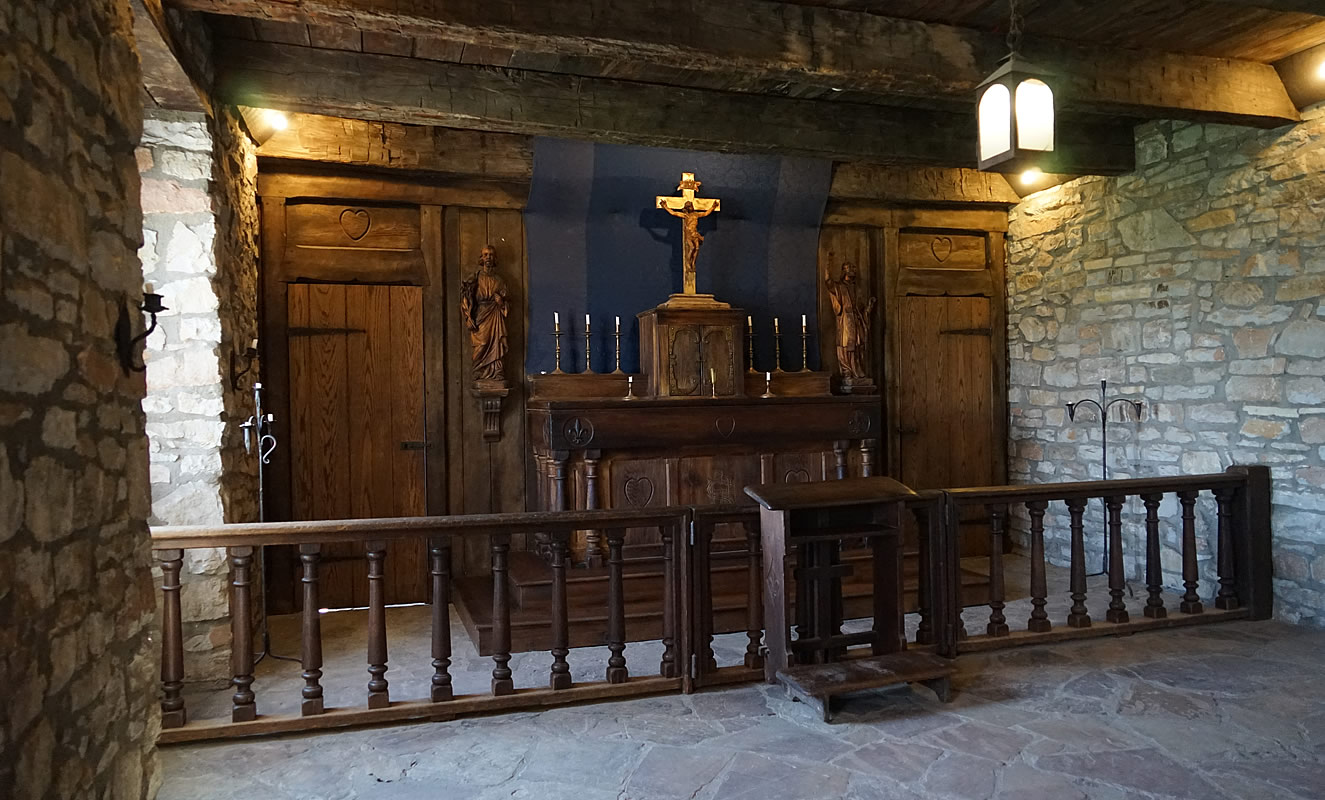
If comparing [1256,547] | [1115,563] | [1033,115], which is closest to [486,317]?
[1033,115]

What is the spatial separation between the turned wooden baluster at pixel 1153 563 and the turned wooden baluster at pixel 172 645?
13.4 ft

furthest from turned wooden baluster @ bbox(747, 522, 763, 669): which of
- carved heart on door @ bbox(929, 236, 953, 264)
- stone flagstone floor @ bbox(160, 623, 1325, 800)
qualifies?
carved heart on door @ bbox(929, 236, 953, 264)

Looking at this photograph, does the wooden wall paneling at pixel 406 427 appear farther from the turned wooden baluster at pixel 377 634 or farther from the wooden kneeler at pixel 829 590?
the wooden kneeler at pixel 829 590

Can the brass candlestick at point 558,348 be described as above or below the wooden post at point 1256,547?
above

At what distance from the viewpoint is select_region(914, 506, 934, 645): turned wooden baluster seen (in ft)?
12.0

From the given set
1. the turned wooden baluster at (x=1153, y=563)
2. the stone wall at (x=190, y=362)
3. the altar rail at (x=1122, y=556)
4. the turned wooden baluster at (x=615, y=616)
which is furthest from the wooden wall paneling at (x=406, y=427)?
the turned wooden baluster at (x=1153, y=563)

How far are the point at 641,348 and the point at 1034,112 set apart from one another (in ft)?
9.94

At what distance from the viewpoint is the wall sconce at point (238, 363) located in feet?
12.9

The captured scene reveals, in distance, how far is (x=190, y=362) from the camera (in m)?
3.70

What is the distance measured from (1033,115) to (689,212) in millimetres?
2661

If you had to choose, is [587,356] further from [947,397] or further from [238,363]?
[947,397]

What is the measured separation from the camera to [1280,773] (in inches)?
104

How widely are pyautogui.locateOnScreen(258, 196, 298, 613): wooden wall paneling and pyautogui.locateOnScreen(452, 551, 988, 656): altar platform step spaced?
3.23ft

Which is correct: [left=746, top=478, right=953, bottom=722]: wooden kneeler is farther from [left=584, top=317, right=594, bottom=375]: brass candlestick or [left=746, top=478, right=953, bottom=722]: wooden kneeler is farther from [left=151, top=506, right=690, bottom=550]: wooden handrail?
[left=584, top=317, right=594, bottom=375]: brass candlestick
